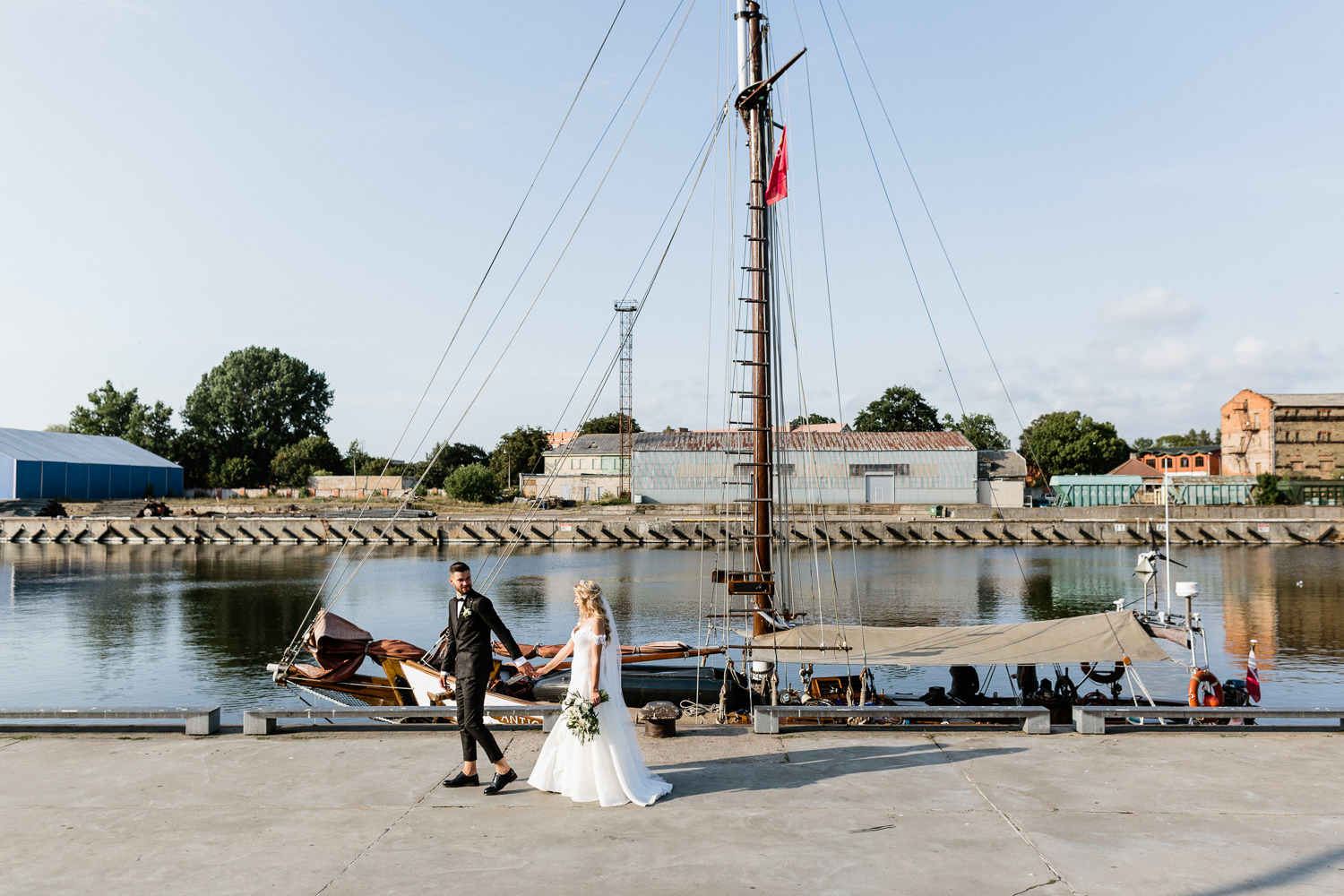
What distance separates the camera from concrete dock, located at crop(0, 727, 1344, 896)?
255 inches

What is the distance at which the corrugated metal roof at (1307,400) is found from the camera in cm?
10470

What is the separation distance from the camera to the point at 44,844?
7.15 meters

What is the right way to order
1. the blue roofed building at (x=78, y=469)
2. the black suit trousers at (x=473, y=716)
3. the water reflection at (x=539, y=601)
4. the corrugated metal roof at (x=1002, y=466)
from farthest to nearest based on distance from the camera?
the corrugated metal roof at (x=1002, y=466) → the blue roofed building at (x=78, y=469) → the water reflection at (x=539, y=601) → the black suit trousers at (x=473, y=716)

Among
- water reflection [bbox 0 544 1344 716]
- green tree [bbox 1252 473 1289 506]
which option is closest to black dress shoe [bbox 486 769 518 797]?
water reflection [bbox 0 544 1344 716]

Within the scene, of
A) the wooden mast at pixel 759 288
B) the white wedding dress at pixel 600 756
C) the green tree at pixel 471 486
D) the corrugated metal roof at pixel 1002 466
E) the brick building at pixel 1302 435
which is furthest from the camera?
the brick building at pixel 1302 435

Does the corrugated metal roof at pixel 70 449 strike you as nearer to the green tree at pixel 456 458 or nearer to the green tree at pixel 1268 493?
the green tree at pixel 456 458

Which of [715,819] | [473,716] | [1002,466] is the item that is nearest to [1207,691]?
[715,819]

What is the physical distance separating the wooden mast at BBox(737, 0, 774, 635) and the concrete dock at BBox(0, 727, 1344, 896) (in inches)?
272

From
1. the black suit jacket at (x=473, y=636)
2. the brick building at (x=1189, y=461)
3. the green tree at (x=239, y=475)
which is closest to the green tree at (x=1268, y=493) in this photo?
the brick building at (x=1189, y=461)

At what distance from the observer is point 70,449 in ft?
318

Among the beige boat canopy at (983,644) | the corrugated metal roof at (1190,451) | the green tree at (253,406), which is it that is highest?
the green tree at (253,406)

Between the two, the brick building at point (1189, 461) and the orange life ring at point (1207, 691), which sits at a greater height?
the brick building at point (1189, 461)

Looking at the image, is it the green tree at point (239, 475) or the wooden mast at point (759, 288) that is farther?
the green tree at point (239, 475)

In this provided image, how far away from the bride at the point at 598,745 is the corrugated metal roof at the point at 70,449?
101406 millimetres
